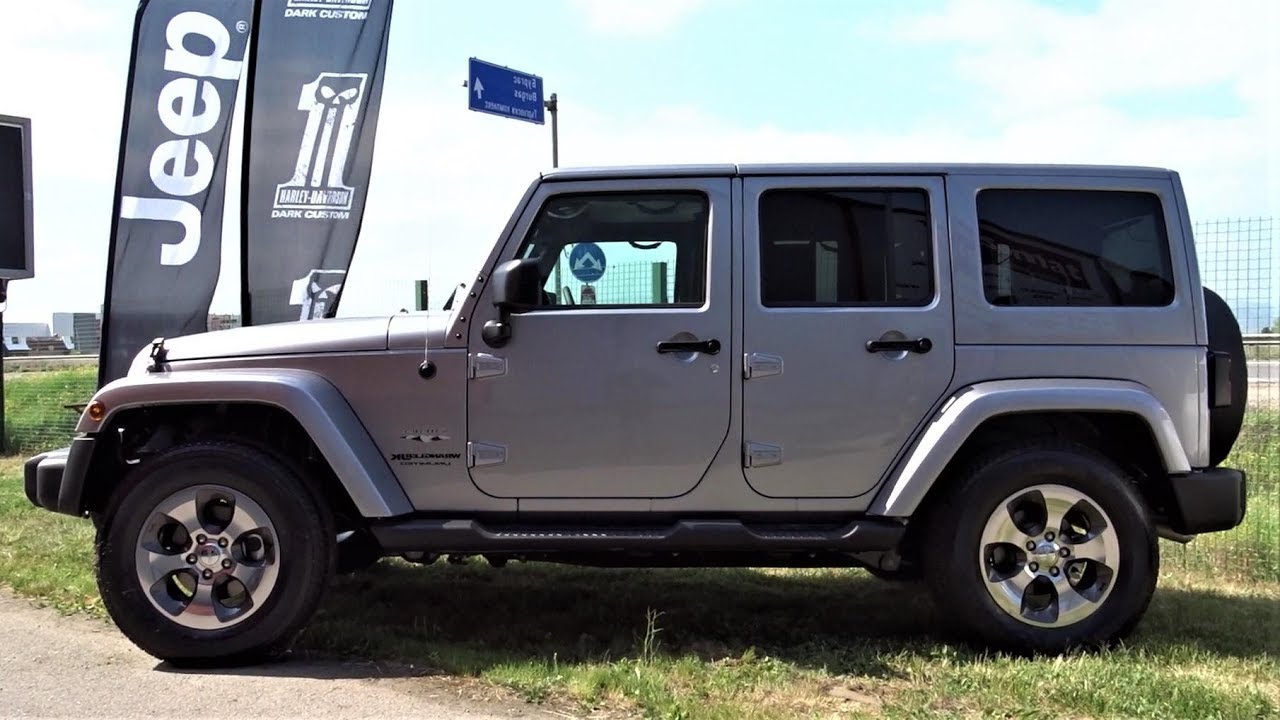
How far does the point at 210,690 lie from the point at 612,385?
2.00 m

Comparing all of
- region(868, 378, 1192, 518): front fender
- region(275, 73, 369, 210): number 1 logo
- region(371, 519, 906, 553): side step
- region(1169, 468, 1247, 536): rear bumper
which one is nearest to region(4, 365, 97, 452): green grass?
region(275, 73, 369, 210): number 1 logo

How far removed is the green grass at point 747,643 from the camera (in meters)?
3.45

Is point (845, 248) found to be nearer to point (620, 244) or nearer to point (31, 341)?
point (620, 244)

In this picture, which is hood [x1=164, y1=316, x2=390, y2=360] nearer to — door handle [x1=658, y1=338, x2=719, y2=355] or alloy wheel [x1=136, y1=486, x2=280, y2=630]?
alloy wheel [x1=136, y1=486, x2=280, y2=630]

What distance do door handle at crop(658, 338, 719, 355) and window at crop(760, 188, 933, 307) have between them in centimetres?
31

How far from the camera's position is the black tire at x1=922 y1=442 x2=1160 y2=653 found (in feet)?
12.9

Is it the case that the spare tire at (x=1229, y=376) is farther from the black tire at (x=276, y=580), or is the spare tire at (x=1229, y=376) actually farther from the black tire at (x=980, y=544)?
the black tire at (x=276, y=580)

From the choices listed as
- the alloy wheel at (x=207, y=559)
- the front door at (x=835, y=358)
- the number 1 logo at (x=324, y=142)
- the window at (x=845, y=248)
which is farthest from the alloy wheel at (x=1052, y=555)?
the number 1 logo at (x=324, y=142)

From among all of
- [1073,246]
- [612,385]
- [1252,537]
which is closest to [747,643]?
[612,385]

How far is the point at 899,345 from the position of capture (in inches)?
157

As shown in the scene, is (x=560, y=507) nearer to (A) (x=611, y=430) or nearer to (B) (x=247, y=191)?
(A) (x=611, y=430)

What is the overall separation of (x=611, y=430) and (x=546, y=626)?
1.18 metres

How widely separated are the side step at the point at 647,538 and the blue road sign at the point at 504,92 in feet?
27.7

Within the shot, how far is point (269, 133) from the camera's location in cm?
862
